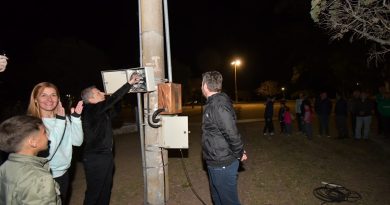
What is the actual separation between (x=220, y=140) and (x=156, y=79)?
129cm

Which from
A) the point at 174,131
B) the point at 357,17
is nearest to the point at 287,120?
the point at 357,17

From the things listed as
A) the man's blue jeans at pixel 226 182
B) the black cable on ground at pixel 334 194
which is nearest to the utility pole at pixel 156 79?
the man's blue jeans at pixel 226 182

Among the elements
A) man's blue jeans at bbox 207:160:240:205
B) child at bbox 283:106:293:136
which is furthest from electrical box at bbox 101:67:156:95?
child at bbox 283:106:293:136

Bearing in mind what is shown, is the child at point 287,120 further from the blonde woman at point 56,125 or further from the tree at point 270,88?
the tree at point 270,88

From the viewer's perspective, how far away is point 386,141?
10.9 m

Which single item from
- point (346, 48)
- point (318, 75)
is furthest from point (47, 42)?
point (318, 75)

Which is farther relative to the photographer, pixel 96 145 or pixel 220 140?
pixel 96 145

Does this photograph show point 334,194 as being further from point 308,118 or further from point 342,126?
point 342,126

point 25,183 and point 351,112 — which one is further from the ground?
point 25,183

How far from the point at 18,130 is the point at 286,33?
22.5 m

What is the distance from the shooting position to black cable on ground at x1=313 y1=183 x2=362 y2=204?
19.1 ft

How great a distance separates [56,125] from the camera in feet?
12.5

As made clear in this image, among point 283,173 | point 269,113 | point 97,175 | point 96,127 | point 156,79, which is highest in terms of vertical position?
point 156,79

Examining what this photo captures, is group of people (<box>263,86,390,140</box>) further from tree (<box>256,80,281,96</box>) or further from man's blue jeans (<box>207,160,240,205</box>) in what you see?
tree (<box>256,80,281,96</box>)
